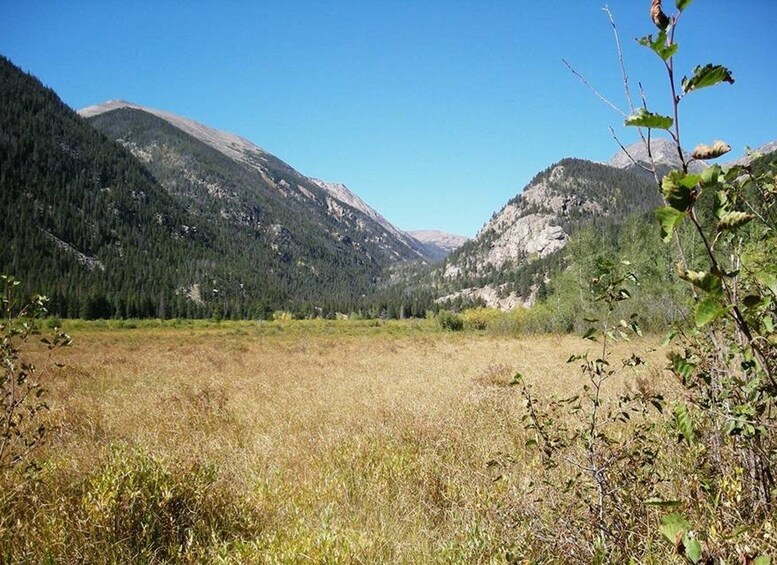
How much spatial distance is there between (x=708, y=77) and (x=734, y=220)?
1.40 ft

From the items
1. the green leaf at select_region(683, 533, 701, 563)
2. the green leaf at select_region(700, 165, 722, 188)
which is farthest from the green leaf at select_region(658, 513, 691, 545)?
the green leaf at select_region(700, 165, 722, 188)

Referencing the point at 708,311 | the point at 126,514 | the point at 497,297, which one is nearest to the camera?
the point at 708,311

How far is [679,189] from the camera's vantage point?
3.67 feet

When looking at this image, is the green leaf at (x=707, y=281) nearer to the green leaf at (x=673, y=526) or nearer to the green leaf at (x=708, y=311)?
the green leaf at (x=708, y=311)

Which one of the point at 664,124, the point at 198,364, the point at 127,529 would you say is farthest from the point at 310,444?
the point at 198,364

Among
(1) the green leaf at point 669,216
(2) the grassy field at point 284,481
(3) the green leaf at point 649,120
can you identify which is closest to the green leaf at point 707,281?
(1) the green leaf at point 669,216

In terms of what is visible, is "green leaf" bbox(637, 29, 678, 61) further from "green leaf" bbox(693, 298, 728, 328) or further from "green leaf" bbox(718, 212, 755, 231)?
"green leaf" bbox(693, 298, 728, 328)

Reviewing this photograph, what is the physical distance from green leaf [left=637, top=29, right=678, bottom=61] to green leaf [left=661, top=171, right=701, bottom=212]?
364 millimetres

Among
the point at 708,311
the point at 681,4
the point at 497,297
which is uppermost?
the point at 681,4

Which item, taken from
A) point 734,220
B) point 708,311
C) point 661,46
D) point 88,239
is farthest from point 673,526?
point 88,239

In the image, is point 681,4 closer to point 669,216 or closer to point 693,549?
point 669,216

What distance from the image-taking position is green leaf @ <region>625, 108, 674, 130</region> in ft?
3.75

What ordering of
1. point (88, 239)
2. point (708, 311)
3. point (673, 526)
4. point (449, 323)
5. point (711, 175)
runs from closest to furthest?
1. point (708, 311)
2. point (711, 175)
3. point (673, 526)
4. point (449, 323)
5. point (88, 239)

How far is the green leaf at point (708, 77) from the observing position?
1.20 metres
